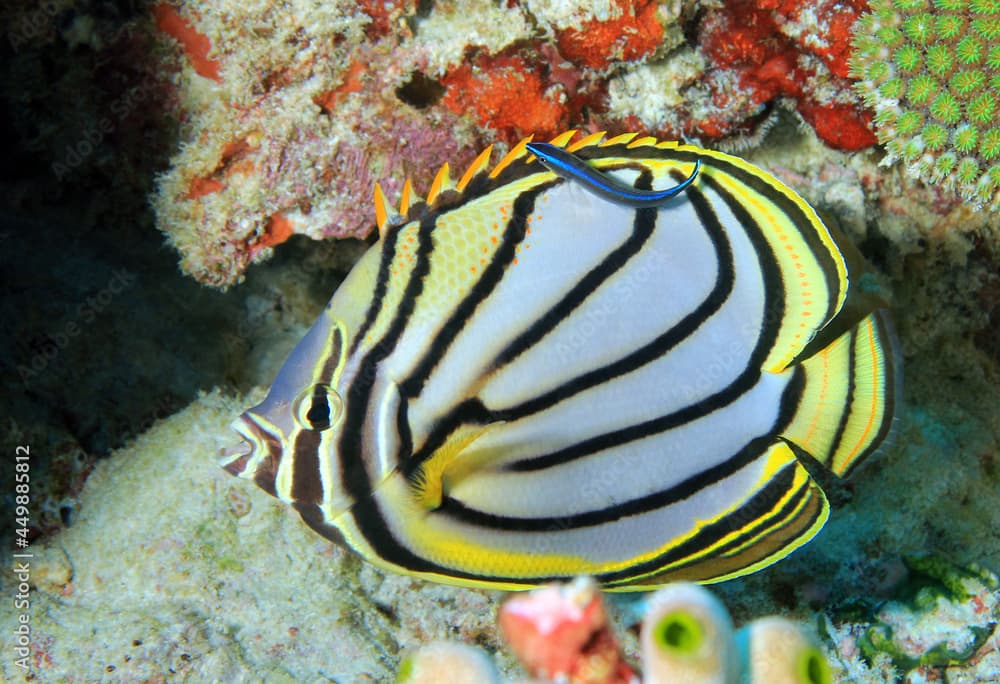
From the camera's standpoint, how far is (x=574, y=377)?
1836 mm

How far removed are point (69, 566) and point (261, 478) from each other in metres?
1.77

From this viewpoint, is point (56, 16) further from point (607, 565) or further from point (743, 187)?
point (607, 565)

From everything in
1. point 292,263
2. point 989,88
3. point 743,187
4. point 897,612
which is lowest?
point 292,263

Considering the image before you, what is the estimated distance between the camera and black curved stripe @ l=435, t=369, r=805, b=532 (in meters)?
1.91

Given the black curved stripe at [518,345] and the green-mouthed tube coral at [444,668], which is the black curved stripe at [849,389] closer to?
the black curved stripe at [518,345]

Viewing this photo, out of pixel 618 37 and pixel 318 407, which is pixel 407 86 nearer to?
pixel 618 37

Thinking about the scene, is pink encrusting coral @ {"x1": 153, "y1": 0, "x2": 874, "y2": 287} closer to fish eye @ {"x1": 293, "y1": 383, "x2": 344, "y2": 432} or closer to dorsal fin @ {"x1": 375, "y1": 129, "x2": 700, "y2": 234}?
dorsal fin @ {"x1": 375, "y1": 129, "x2": 700, "y2": 234}

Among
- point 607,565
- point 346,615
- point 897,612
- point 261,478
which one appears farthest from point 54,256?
point 897,612

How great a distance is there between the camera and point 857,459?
2.17m

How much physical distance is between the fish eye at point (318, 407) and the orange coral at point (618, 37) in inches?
64.2

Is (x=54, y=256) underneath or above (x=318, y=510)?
underneath

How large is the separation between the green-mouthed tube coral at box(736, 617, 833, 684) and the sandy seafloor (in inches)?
49.0

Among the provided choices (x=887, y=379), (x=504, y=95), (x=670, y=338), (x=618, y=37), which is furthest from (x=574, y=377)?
(x=618, y=37)
